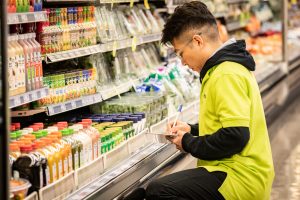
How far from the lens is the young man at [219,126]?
3166 mm

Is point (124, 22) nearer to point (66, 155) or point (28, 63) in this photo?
point (28, 63)

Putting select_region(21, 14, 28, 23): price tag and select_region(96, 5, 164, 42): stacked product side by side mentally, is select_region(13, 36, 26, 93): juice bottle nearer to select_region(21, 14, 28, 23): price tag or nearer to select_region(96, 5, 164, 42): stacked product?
select_region(21, 14, 28, 23): price tag

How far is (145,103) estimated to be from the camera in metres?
4.73

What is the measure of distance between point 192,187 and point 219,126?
338 millimetres

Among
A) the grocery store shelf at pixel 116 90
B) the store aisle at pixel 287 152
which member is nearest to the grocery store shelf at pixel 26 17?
the grocery store shelf at pixel 116 90

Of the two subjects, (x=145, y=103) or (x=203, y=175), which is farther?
(x=145, y=103)

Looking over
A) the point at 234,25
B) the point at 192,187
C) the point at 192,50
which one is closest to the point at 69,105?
the point at 192,50

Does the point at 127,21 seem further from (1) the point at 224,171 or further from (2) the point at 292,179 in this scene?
(1) the point at 224,171

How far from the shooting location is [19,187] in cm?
286

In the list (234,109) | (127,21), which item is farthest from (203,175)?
(127,21)

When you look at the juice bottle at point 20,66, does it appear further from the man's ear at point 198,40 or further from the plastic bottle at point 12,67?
the man's ear at point 198,40

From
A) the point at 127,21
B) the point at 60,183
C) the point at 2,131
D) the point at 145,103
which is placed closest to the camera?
the point at 2,131

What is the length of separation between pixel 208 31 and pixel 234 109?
0.51 meters

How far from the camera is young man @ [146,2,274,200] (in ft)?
10.4
